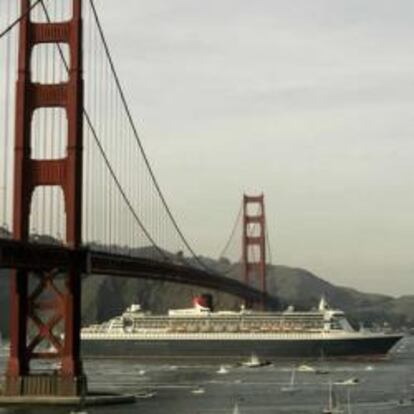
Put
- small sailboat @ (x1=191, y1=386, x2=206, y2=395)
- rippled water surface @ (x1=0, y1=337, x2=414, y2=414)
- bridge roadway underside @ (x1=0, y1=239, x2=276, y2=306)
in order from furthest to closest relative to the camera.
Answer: small sailboat @ (x1=191, y1=386, x2=206, y2=395)
rippled water surface @ (x1=0, y1=337, x2=414, y2=414)
bridge roadway underside @ (x1=0, y1=239, x2=276, y2=306)

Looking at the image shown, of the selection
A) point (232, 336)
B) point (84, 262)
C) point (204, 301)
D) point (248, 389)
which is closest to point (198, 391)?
point (248, 389)

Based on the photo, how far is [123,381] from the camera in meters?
63.6

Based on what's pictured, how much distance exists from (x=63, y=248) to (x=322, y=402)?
1199 centimetres

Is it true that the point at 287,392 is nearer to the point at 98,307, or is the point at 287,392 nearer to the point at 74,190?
the point at 74,190

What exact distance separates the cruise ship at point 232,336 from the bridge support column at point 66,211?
5446 cm

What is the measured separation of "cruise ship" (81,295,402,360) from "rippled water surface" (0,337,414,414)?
15.1 metres

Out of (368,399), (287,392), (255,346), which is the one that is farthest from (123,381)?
(255,346)

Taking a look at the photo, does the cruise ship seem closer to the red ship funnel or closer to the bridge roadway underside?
the red ship funnel

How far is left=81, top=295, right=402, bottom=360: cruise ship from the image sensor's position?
99750 mm

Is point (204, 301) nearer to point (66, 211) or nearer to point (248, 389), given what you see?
point (248, 389)

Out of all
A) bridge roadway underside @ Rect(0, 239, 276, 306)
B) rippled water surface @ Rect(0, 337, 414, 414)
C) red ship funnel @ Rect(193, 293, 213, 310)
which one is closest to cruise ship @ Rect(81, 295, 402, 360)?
red ship funnel @ Rect(193, 293, 213, 310)

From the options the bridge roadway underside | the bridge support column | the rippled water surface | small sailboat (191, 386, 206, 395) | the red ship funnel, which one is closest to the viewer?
the bridge roadway underside

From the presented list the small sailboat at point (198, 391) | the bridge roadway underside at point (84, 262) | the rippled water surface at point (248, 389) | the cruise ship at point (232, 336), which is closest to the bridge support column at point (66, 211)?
the bridge roadway underside at point (84, 262)

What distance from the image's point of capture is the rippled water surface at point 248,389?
44781 millimetres
